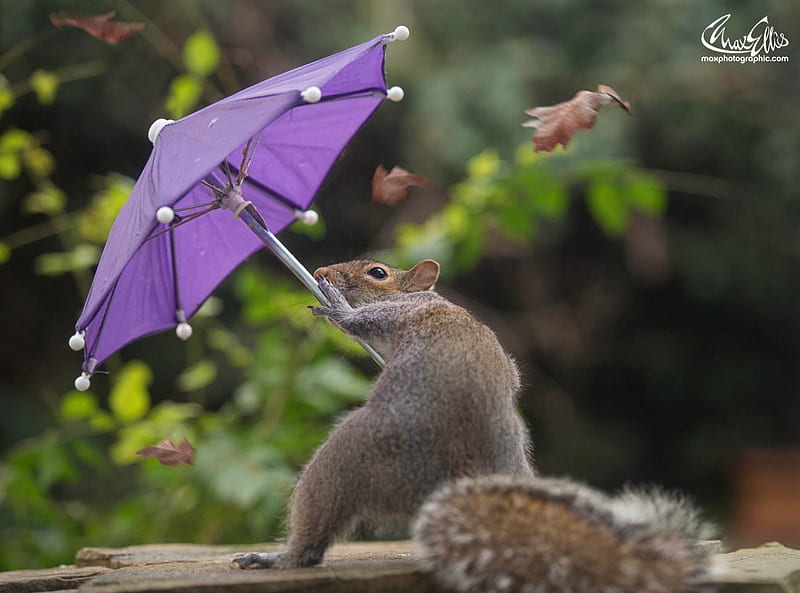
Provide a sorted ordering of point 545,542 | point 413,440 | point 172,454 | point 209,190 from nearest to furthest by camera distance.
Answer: point 545,542 → point 413,440 → point 172,454 → point 209,190

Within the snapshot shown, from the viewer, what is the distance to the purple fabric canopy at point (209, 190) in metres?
1.72

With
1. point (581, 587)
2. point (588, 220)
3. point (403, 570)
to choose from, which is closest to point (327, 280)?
point (403, 570)

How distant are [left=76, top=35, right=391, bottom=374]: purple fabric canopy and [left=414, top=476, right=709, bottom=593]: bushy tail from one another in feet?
2.24

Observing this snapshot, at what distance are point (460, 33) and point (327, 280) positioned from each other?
263 centimetres

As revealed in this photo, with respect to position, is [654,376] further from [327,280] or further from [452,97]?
[327,280]

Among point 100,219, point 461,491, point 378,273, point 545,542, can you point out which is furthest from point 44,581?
point 100,219

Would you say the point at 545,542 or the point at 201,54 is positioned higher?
the point at 201,54

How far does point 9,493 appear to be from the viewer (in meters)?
3.20

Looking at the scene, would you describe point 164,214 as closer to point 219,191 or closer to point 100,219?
point 219,191

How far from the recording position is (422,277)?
222cm

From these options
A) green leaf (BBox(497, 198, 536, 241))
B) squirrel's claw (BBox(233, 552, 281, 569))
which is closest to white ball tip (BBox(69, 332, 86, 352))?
squirrel's claw (BBox(233, 552, 281, 569))

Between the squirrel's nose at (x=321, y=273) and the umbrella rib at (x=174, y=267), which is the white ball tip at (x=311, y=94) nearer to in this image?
the squirrel's nose at (x=321, y=273)

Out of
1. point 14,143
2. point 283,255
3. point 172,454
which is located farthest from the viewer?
point 14,143

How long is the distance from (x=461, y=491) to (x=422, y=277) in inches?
29.0
